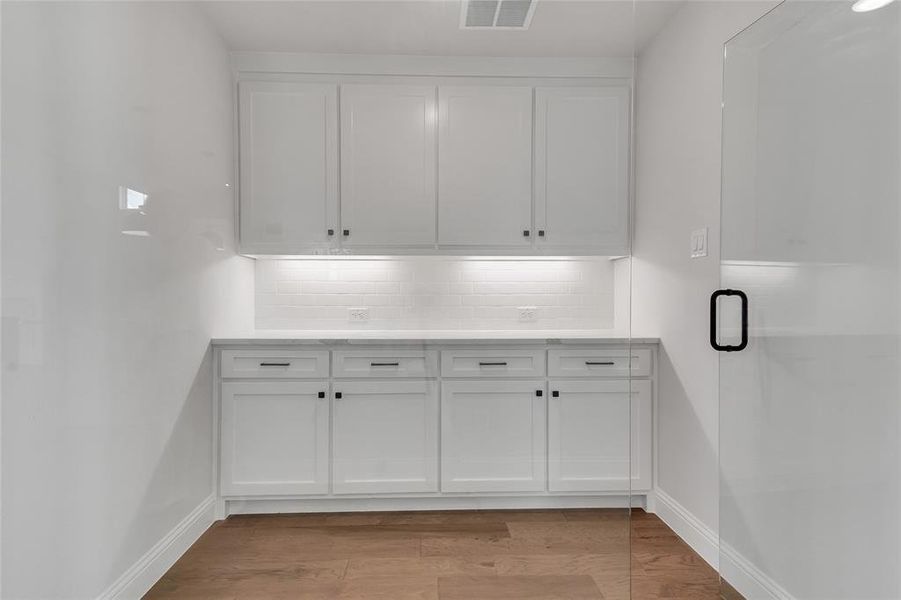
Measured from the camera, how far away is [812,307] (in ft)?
4.21

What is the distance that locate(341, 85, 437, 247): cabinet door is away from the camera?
1.27 meters

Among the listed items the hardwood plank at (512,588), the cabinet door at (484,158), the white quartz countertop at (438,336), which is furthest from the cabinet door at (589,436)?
the cabinet door at (484,158)

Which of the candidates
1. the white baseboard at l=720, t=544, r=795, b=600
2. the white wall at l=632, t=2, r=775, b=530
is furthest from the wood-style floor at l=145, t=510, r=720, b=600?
the white wall at l=632, t=2, r=775, b=530

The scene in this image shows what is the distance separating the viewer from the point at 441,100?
1297mm

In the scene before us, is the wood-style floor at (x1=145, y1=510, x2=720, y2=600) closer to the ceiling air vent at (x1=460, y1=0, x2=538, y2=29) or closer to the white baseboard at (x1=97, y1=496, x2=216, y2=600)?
the white baseboard at (x1=97, y1=496, x2=216, y2=600)

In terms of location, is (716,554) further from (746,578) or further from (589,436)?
(589,436)

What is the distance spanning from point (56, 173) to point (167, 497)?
104 centimetres

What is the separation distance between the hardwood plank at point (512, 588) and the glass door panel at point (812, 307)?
1.95 ft

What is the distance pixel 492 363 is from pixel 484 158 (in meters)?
0.58

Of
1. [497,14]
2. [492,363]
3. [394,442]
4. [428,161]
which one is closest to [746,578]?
[492,363]

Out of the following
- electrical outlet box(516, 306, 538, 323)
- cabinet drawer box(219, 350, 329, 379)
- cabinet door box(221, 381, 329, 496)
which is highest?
electrical outlet box(516, 306, 538, 323)

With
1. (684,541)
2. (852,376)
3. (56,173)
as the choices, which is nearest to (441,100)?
(56,173)

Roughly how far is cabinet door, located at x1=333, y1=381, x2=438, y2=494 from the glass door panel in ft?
3.30

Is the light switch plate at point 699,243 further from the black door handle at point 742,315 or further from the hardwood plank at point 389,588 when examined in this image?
the hardwood plank at point 389,588
